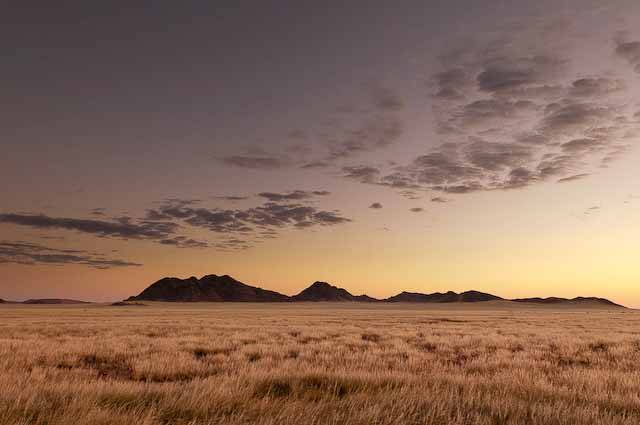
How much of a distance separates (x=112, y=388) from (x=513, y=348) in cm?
1796

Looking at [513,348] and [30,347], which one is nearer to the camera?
[30,347]

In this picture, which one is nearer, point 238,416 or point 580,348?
point 238,416

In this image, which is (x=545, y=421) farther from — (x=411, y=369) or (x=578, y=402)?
(x=411, y=369)

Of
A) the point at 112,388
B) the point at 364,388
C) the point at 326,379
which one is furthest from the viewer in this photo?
the point at 326,379

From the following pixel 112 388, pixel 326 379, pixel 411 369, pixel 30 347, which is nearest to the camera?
pixel 112 388

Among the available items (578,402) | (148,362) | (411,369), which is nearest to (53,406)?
(578,402)

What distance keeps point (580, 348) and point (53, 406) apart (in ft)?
67.3

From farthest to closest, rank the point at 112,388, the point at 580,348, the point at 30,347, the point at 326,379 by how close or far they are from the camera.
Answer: the point at 580,348 < the point at 30,347 < the point at 326,379 < the point at 112,388

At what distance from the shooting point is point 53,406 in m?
5.80

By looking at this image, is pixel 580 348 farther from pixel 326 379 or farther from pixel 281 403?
pixel 281 403

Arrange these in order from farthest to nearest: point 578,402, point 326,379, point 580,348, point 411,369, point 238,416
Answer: point 580,348 < point 411,369 < point 326,379 < point 578,402 < point 238,416

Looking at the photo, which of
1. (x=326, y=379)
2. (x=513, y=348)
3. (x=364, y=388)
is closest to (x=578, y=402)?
(x=364, y=388)

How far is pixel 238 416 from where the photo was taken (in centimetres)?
536

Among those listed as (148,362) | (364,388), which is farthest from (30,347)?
(364,388)
